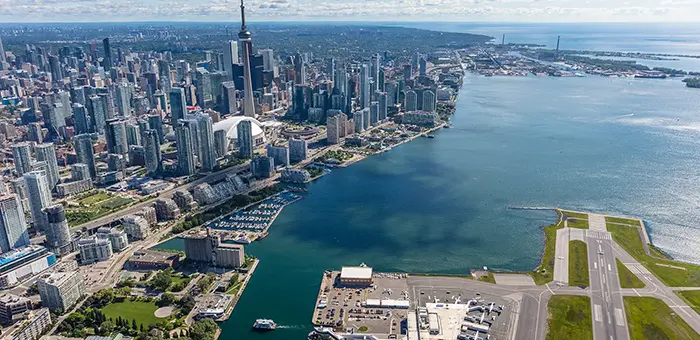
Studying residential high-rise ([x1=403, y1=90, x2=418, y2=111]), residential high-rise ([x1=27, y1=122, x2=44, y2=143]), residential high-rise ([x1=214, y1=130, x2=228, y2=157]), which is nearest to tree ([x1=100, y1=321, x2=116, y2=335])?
residential high-rise ([x1=214, y1=130, x2=228, y2=157])

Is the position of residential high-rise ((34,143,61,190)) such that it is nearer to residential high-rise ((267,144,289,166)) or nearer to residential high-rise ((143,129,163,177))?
residential high-rise ((143,129,163,177))

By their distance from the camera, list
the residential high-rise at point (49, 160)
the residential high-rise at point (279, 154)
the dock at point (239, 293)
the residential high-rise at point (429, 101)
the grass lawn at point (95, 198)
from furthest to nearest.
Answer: the residential high-rise at point (429, 101), the residential high-rise at point (279, 154), the residential high-rise at point (49, 160), the grass lawn at point (95, 198), the dock at point (239, 293)

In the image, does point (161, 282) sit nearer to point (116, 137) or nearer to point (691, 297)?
point (116, 137)

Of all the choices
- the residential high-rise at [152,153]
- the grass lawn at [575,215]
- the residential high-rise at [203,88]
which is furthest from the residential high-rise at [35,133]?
the grass lawn at [575,215]

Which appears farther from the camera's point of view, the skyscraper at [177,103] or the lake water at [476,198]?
the skyscraper at [177,103]

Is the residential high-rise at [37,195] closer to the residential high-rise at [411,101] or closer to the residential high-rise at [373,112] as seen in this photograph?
the residential high-rise at [373,112]

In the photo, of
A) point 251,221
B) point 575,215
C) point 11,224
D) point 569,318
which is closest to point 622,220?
point 575,215
